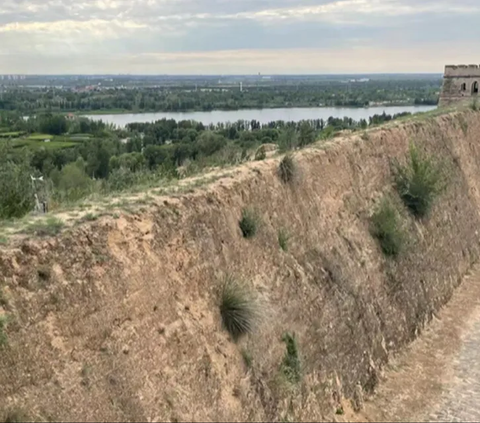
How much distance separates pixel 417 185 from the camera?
49.8 feet

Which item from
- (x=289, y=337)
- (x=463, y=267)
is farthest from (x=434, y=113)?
(x=289, y=337)

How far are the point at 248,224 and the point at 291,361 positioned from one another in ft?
6.90

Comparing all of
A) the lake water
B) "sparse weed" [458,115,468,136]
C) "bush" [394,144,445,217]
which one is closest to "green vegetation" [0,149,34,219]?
"bush" [394,144,445,217]

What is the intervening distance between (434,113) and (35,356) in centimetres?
1829

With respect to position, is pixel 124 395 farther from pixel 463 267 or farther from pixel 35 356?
pixel 463 267

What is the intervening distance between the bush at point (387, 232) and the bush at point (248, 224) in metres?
4.47

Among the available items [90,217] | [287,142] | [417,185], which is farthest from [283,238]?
[417,185]

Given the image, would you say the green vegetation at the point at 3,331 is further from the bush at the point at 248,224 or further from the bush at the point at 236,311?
the bush at the point at 248,224

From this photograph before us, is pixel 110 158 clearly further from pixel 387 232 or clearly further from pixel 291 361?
pixel 291 361

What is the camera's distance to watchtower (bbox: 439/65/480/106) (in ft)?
95.6

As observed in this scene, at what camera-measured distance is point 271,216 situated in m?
10.4

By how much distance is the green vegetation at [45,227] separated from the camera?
6.73 meters

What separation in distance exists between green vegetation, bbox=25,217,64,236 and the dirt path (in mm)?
5550

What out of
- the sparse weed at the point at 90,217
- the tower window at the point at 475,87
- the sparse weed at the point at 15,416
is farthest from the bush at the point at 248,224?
the tower window at the point at 475,87
